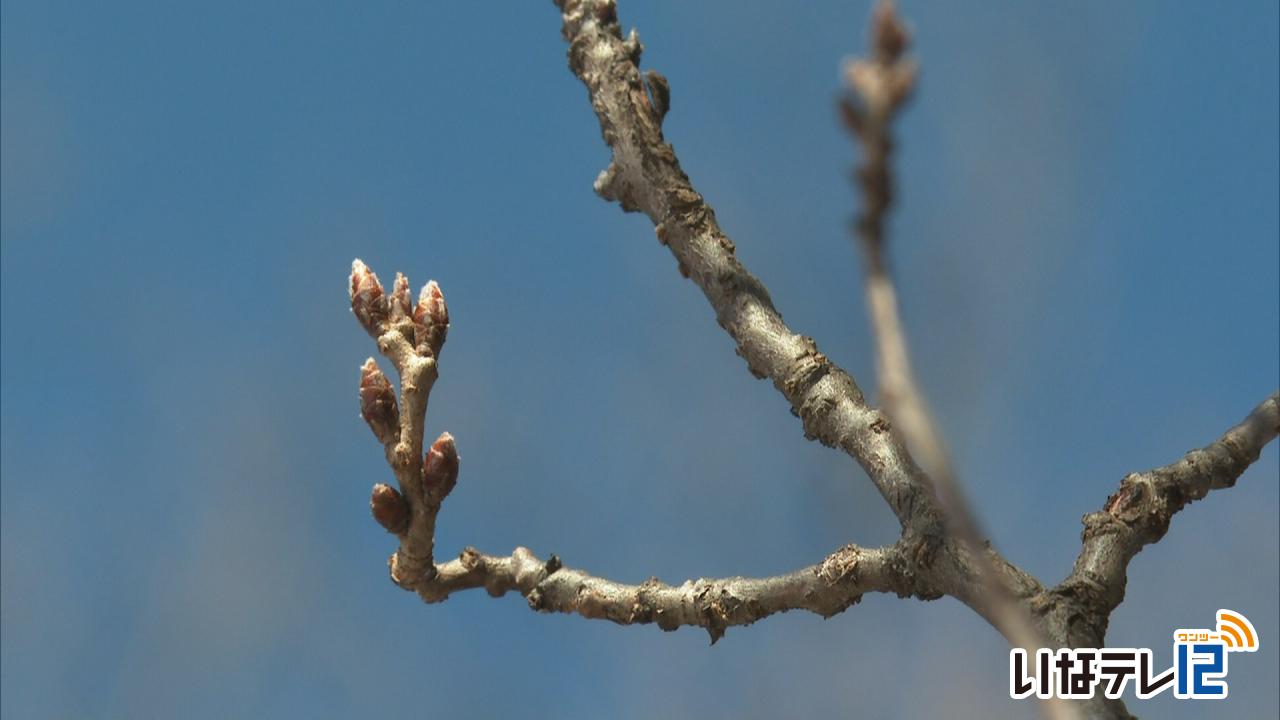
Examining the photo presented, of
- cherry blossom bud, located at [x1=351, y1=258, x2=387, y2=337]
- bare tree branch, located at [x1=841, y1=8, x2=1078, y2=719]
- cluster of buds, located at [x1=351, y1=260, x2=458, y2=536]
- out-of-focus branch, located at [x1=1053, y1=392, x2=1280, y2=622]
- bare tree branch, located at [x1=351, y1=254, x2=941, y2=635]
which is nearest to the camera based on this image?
bare tree branch, located at [x1=841, y1=8, x2=1078, y2=719]

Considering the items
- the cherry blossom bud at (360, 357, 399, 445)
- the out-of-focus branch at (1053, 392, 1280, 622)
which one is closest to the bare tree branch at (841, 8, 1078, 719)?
the out-of-focus branch at (1053, 392, 1280, 622)

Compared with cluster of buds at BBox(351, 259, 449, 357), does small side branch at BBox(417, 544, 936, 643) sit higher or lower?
lower

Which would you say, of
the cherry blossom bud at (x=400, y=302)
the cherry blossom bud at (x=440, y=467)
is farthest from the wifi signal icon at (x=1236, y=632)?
the cherry blossom bud at (x=400, y=302)

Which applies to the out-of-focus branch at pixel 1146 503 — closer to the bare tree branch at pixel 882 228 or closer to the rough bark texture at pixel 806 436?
the rough bark texture at pixel 806 436

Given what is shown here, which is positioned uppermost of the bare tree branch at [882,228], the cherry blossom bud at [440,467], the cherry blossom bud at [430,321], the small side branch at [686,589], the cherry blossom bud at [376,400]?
the cherry blossom bud at [430,321]

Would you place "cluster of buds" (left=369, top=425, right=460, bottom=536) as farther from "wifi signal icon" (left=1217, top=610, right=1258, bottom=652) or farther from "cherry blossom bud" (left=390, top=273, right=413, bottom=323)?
"wifi signal icon" (left=1217, top=610, right=1258, bottom=652)

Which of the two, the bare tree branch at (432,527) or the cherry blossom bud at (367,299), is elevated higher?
the cherry blossom bud at (367,299)

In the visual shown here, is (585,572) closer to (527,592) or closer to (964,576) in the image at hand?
(527,592)
